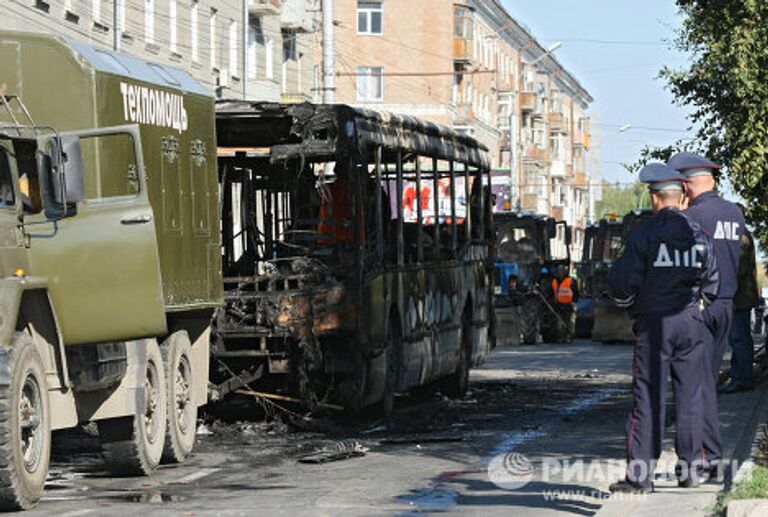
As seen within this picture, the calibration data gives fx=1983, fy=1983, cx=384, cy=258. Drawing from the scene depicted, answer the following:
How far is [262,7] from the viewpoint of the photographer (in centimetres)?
5394

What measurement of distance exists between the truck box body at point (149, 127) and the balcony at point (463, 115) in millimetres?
71982

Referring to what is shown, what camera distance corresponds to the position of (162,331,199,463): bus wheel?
51.4ft

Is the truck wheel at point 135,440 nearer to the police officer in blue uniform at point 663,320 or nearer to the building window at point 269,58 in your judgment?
the police officer in blue uniform at point 663,320

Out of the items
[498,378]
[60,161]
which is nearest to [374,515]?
[60,161]

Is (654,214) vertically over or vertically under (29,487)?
over

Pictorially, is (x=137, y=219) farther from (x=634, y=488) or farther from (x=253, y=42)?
(x=253, y=42)

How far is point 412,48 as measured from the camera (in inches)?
3553

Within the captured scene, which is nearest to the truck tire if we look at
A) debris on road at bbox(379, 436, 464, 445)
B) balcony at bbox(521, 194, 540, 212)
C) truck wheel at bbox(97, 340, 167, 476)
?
debris on road at bbox(379, 436, 464, 445)

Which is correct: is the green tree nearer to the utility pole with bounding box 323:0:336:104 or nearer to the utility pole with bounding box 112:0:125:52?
the utility pole with bounding box 112:0:125:52

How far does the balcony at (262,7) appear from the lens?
53.8m

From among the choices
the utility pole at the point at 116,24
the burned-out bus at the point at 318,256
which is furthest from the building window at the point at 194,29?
the burned-out bus at the point at 318,256

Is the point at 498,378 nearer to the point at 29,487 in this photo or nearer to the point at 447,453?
the point at 447,453

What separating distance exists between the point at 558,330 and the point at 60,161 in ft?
111

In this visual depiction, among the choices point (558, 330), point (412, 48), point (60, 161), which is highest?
point (412, 48)
